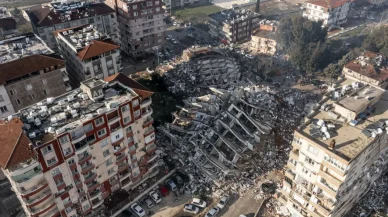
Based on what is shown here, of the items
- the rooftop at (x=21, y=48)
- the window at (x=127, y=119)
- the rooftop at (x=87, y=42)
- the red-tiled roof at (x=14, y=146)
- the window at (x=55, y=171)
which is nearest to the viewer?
the red-tiled roof at (x=14, y=146)

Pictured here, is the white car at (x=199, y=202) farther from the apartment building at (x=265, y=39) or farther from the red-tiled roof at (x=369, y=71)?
the apartment building at (x=265, y=39)

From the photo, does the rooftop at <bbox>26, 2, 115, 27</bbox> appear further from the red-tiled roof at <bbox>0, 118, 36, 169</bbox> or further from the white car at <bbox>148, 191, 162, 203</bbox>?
the white car at <bbox>148, 191, 162, 203</bbox>

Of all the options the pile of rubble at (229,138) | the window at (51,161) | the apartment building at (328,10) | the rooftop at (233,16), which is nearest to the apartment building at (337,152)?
the pile of rubble at (229,138)

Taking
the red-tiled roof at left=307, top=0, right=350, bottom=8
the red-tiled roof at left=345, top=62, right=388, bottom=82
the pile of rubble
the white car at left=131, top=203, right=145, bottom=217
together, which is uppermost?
the red-tiled roof at left=307, top=0, right=350, bottom=8

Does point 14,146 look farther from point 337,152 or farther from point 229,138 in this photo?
point 337,152

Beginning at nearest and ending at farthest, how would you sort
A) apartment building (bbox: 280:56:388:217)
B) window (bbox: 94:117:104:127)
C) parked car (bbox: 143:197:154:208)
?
apartment building (bbox: 280:56:388:217), window (bbox: 94:117:104:127), parked car (bbox: 143:197:154:208)

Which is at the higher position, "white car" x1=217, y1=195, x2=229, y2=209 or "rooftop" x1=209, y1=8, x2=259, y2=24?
"rooftop" x1=209, y1=8, x2=259, y2=24

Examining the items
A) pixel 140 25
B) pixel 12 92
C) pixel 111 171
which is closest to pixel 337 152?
pixel 111 171

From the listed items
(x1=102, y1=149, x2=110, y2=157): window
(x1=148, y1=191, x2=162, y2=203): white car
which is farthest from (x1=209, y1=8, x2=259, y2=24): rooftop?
(x1=102, y1=149, x2=110, y2=157): window
